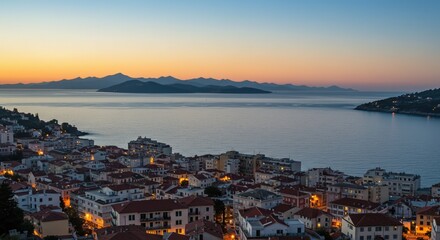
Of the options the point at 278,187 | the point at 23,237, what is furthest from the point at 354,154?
the point at 23,237

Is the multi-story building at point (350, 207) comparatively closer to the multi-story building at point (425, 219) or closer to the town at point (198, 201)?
the town at point (198, 201)

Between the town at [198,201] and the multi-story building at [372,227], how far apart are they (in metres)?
0.03

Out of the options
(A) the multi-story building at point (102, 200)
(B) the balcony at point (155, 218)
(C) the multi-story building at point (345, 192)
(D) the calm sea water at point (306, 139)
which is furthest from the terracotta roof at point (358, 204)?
(D) the calm sea water at point (306, 139)

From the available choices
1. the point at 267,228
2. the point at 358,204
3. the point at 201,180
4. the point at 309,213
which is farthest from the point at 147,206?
the point at 358,204

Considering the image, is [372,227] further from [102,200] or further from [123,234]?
[102,200]

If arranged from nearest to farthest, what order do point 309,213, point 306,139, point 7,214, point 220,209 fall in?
point 7,214, point 309,213, point 220,209, point 306,139

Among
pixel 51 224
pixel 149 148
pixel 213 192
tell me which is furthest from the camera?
pixel 149 148

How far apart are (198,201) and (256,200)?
2.19m

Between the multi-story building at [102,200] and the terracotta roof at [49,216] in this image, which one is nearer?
the terracotta roof at [49,216]

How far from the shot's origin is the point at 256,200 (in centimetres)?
1537

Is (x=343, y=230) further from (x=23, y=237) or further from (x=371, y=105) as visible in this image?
(x=371, y=105)

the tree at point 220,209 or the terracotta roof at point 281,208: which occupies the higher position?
the terracotta roof at point 281,208

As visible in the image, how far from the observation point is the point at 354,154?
3581 cm

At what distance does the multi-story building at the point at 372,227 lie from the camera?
485 inches
